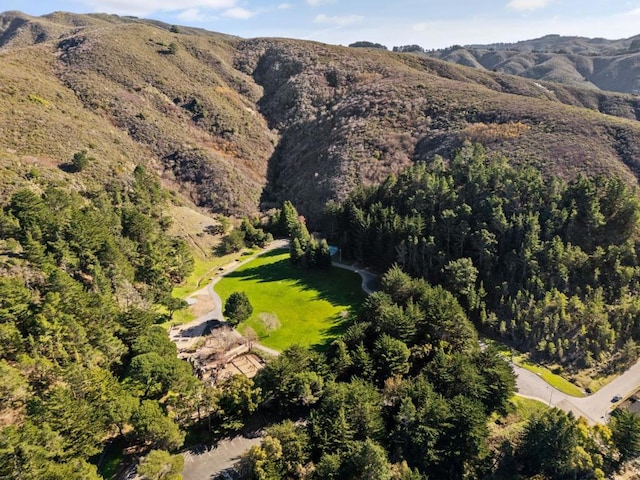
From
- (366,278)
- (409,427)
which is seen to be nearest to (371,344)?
(409,427)

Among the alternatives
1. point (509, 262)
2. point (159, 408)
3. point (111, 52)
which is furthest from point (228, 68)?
point (159, 408)

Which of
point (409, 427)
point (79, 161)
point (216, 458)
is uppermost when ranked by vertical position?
point (79, 161)

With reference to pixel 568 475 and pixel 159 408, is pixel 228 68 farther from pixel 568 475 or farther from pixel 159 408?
pixel 568 475

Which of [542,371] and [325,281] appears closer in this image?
[542,371]

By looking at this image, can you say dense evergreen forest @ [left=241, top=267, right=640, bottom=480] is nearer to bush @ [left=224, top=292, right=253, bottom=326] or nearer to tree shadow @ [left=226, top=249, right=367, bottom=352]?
tree shadow @ [left=226, top=249, right=367, bottom=352]

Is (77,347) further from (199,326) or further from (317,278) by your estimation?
(317,278)

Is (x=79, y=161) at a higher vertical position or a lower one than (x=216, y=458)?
higher

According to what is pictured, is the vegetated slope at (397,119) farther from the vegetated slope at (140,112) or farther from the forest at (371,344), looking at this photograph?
the forest at (371,344)
